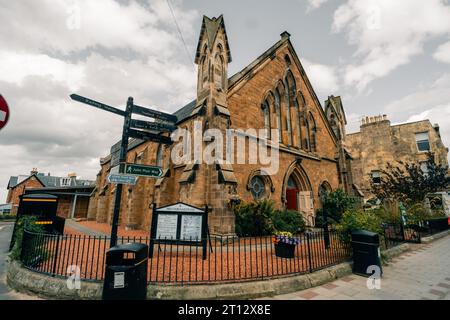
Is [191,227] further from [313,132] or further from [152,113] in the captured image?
[313,132]

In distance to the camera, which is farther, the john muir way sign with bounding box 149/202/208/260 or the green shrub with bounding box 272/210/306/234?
the green shrub with bounding box 272/210/306/234

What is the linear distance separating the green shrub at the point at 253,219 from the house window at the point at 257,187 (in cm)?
157

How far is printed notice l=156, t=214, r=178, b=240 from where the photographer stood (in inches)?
266

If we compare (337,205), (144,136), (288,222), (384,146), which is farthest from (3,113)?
(384,146)

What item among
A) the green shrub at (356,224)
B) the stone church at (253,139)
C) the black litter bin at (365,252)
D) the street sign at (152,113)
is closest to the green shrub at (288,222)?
the stone church at (253,139)

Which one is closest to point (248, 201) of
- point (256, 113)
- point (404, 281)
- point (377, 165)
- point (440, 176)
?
point (256, 113)

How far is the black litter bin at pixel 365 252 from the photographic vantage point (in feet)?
18.0

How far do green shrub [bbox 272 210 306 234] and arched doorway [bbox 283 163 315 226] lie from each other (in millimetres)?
2554

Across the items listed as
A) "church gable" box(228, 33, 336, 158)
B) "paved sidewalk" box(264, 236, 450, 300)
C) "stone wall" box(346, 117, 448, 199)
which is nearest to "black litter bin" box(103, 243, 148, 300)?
"paved sidewalk" box(264, 236, 450, 300)

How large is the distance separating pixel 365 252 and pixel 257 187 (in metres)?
6.50

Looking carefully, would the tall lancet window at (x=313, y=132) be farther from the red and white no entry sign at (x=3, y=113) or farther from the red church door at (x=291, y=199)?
the red and white no entry sign at (x=3, y=113)

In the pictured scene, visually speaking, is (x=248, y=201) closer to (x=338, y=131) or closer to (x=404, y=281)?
(x=404, y=281)

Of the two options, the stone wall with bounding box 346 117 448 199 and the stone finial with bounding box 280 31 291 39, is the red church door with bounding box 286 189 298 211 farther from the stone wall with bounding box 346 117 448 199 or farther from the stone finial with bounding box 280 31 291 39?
the stone wall with bounding box 346 117 448 199

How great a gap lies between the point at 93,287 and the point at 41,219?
28.2 ft
